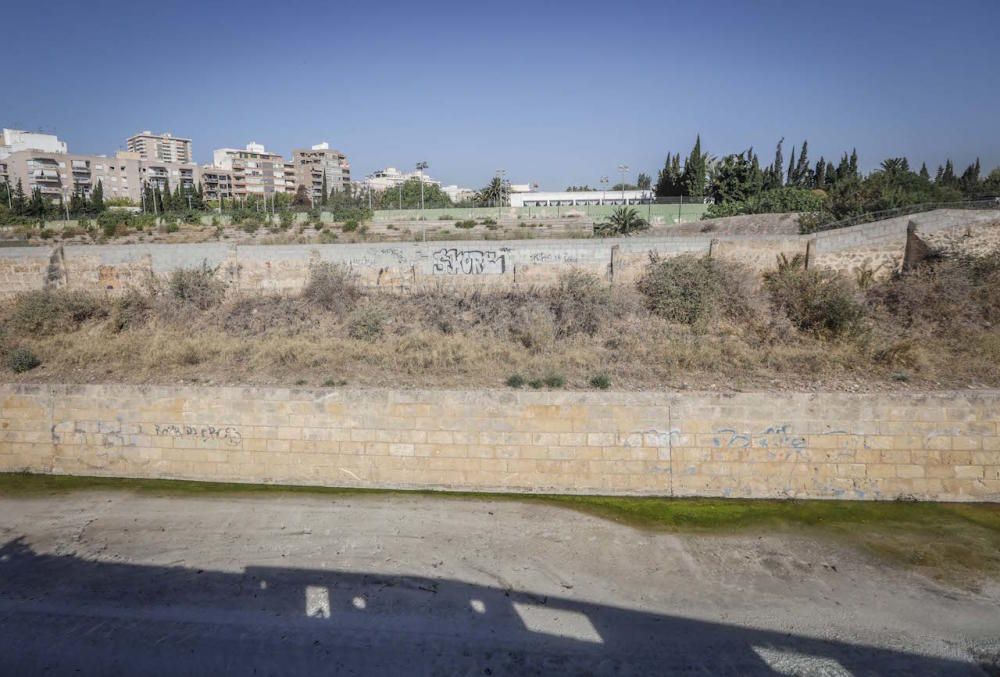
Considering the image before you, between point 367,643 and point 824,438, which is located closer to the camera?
point 367,643

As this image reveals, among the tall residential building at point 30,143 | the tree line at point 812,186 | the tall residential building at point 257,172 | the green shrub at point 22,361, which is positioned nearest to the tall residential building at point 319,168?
the tall residential building at point 257,172

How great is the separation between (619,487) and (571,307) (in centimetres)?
706

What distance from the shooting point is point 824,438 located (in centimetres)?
1065

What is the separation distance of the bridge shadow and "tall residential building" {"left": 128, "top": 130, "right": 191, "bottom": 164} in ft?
421

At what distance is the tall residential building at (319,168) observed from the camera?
11281 cm

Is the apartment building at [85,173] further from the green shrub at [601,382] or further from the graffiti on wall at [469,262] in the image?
the green shrub at [601,382]

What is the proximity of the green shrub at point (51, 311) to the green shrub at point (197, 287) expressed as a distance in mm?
2381

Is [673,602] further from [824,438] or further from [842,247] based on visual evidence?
[842,247]

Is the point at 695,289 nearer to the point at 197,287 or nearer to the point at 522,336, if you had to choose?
the point at 522,336

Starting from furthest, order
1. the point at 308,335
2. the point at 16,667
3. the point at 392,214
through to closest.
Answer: the point at 392,214 → the point at 308,335 → the point at 16,667

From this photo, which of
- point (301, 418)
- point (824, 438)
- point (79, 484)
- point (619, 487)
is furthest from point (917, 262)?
point (79, 484)

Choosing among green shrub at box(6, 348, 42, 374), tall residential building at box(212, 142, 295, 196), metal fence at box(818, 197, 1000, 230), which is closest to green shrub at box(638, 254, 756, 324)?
metal fence at box(818, 197, 1000, 230)

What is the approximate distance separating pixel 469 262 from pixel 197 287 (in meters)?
9.33

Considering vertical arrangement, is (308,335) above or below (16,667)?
above
